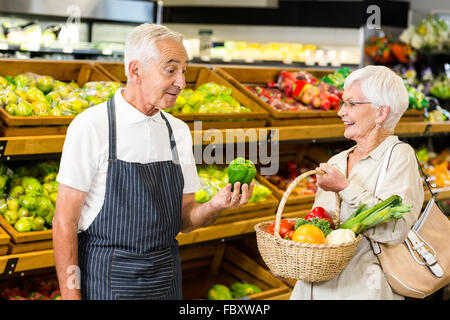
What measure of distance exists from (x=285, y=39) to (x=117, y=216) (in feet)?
26.0

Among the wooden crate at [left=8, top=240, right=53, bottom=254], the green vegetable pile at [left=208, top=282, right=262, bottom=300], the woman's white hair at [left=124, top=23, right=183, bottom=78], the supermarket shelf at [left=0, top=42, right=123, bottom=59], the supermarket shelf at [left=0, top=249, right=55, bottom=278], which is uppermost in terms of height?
the woman's white hair at [left=124, top=23, right=183, bottom=78]

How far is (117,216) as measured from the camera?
2008 millimetres

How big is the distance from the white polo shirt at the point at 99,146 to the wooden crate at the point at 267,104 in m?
1.71

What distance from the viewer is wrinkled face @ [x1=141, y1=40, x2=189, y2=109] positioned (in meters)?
2.01

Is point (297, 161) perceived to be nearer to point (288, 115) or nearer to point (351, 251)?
point (288, 115)

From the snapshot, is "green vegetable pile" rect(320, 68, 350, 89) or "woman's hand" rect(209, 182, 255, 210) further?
"green vegetable pile" rect(320, 68, 350, 89)

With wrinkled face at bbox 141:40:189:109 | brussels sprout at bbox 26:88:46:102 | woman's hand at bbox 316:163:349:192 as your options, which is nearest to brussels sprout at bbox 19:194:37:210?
brussels sprout at bbox 26:88:46:102

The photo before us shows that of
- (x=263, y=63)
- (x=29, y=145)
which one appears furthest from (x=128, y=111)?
(x=263, y=63)

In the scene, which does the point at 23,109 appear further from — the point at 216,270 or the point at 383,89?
the point at 216,270

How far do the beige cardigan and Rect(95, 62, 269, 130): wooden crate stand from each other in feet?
3.90

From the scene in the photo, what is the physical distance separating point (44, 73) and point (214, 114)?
1.02 metres

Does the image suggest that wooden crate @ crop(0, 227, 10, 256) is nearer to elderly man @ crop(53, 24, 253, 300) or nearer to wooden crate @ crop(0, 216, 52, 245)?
wooden crate @ crop(0, 216, 52, 245)

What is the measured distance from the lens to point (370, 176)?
2.30 m
